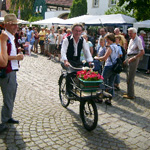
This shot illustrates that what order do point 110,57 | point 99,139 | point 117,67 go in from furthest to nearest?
point 110,57 < point 117,67 < point 99,139

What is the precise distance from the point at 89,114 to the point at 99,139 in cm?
49

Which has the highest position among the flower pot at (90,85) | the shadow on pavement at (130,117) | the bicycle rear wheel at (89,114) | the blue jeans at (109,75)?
the flower pot at (90,85)

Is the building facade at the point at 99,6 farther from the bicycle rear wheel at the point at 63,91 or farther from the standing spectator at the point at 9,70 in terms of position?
the standing spectator at the point at 9,70

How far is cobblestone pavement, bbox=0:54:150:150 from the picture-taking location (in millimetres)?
3656

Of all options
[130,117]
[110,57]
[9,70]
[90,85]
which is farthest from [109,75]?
[9,70]

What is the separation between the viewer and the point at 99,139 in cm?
387

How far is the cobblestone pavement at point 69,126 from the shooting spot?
3.66 m

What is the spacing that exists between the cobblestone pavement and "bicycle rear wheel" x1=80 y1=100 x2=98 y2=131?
5.7 inches

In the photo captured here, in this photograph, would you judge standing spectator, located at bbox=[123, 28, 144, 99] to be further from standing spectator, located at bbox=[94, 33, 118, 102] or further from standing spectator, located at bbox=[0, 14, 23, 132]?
standing spectator, located at bbox=[0, 14, 23, 132]

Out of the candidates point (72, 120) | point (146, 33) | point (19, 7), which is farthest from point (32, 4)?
point (72, 120)

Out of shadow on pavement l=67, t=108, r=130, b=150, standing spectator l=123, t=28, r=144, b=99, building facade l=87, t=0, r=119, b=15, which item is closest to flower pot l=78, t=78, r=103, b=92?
shadow on pavement l=67, t=108, r=130, b=150

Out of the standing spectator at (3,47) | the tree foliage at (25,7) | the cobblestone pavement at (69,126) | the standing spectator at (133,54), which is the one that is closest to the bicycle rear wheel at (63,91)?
the cobblestone pavement at (69,126)

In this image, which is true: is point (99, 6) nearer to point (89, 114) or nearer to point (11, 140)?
point (89, 114)

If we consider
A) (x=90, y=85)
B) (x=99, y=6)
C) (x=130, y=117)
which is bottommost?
(x=130, y=117)
